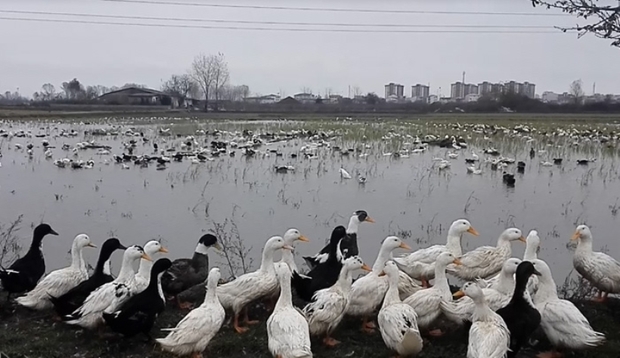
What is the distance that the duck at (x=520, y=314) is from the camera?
491cm

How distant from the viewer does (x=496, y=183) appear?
48.6 feet

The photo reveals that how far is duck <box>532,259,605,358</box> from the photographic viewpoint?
Answer: 15.9ft

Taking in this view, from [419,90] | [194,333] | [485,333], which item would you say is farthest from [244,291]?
[419,90]

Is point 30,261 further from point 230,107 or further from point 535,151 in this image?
point 230,107

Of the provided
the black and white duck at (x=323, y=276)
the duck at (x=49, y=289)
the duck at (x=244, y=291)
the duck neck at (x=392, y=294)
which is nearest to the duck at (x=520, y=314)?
the duck neck at (x=392, y=294)

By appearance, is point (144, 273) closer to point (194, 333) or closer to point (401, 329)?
point (194, 333)

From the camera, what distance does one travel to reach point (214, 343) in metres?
5.32

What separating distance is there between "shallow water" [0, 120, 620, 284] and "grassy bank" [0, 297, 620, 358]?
7.25 feet

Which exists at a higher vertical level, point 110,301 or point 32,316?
point 110,301

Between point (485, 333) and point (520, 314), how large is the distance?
619mm

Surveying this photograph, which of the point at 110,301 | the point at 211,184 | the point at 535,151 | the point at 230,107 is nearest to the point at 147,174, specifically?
the point at 211,184

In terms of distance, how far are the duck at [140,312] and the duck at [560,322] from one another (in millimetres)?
3763

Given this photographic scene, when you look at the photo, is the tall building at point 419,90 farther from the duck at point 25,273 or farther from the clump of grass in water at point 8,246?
the duck at point 25,273

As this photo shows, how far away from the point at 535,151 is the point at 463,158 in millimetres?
3491
